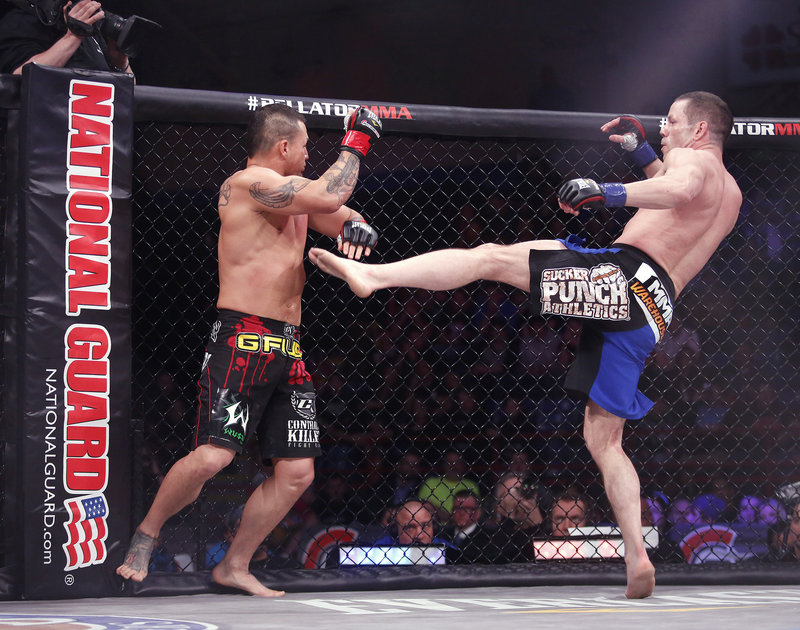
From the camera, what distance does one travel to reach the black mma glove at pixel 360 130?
218 centimetres

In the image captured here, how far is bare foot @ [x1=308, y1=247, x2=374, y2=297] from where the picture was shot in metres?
1.96

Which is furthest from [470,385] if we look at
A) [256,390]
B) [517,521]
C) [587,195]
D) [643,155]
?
[587,195]

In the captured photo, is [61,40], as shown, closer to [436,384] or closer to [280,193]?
[280,193]

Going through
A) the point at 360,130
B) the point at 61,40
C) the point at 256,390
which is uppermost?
the point at 61,40

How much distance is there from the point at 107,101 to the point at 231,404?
0.85 m

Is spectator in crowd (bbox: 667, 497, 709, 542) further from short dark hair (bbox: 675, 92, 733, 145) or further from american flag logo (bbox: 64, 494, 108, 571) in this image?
american flag logo (bbox: 64, 494, 108, 571)

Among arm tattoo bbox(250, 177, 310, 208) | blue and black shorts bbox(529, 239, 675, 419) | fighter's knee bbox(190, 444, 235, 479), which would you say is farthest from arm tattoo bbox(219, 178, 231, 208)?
blue and black shorts bbox(529, 239, 675, 419)

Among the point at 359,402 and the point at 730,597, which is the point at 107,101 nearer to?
the point at 730,597

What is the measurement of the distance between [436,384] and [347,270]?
2.30m

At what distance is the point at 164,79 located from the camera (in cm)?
491

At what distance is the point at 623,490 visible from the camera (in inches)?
83.9

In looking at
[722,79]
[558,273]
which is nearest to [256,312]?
[558,273]

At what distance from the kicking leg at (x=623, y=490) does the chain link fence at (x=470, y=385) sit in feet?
4.17

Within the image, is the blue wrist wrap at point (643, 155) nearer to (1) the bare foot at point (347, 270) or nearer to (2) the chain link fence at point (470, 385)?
(1) the bare foot at point (347, 270)
